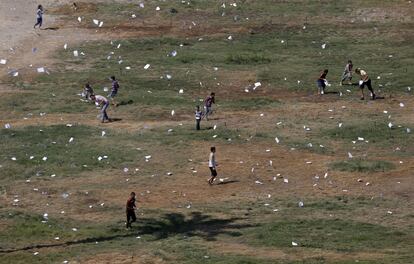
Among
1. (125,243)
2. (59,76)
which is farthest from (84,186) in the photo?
(59,76)

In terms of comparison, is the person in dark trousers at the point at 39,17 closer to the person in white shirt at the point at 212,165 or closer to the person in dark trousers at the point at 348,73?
the person in dark trousers at the point at 348,73

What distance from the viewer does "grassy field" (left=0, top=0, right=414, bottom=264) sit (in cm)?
3275

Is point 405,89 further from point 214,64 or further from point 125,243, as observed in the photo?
point 125,243

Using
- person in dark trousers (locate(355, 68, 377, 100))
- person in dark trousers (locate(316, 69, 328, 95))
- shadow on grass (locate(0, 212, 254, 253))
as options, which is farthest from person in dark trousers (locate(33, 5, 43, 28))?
shadow on grass (locate(0, 212, 254, 253))

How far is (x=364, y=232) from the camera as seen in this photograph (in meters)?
32.9

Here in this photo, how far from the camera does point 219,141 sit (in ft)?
139

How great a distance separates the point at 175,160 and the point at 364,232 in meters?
9.46

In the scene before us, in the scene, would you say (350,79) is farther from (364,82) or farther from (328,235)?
(328,235)

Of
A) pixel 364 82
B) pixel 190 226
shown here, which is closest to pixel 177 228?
pixel 190 226

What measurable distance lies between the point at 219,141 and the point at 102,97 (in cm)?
541

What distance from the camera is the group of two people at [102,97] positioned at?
44.6 meters

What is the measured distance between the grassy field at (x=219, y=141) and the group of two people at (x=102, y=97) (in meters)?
0.48

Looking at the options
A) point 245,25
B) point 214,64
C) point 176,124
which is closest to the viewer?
point 176,124

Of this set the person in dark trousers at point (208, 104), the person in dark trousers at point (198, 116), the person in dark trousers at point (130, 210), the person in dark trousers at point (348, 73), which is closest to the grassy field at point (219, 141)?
the person in dark trousers at point (130, 210)
